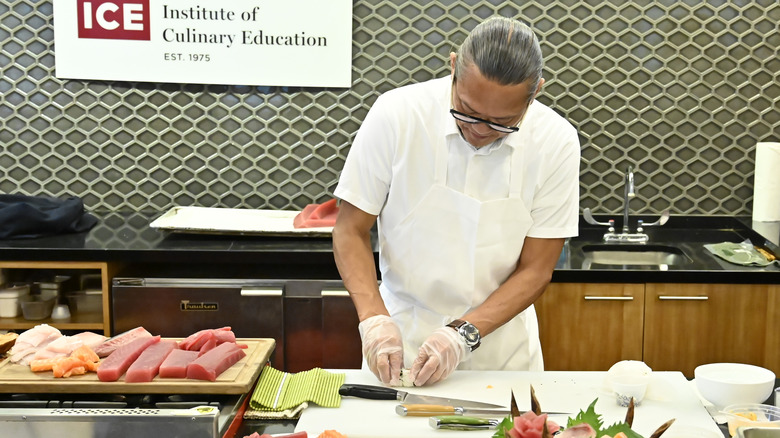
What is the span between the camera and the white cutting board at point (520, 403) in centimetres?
184

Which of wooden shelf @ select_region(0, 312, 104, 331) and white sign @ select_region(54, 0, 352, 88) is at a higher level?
white sign @ select_region(54, 0, 352, 88)

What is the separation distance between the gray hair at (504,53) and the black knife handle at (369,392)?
74 cm

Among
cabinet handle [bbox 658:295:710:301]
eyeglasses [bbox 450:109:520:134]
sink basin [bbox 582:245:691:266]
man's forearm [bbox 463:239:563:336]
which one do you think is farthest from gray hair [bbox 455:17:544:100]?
sink basin [bbox 582:245:691:266]

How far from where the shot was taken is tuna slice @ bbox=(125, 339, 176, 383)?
192 centimetres

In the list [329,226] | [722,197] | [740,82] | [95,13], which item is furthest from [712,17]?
[95,13]

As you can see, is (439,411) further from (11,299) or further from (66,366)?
(11,299)

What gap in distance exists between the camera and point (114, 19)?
3777 millimetres

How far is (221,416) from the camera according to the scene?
1.85 meters

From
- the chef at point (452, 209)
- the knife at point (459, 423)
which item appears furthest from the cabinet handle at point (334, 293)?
the knife at point (459, 423)

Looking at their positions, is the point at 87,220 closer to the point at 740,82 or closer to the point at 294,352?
the point at 294,352

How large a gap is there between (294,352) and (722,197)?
2070mm

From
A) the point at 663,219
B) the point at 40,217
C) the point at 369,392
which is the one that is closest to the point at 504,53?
the point at 369,392

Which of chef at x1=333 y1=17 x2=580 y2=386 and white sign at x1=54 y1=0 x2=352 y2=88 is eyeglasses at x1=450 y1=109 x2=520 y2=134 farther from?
white sign at x1=54 y1=0 x2=352 y2=88

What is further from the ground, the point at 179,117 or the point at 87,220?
the point at 179,117
